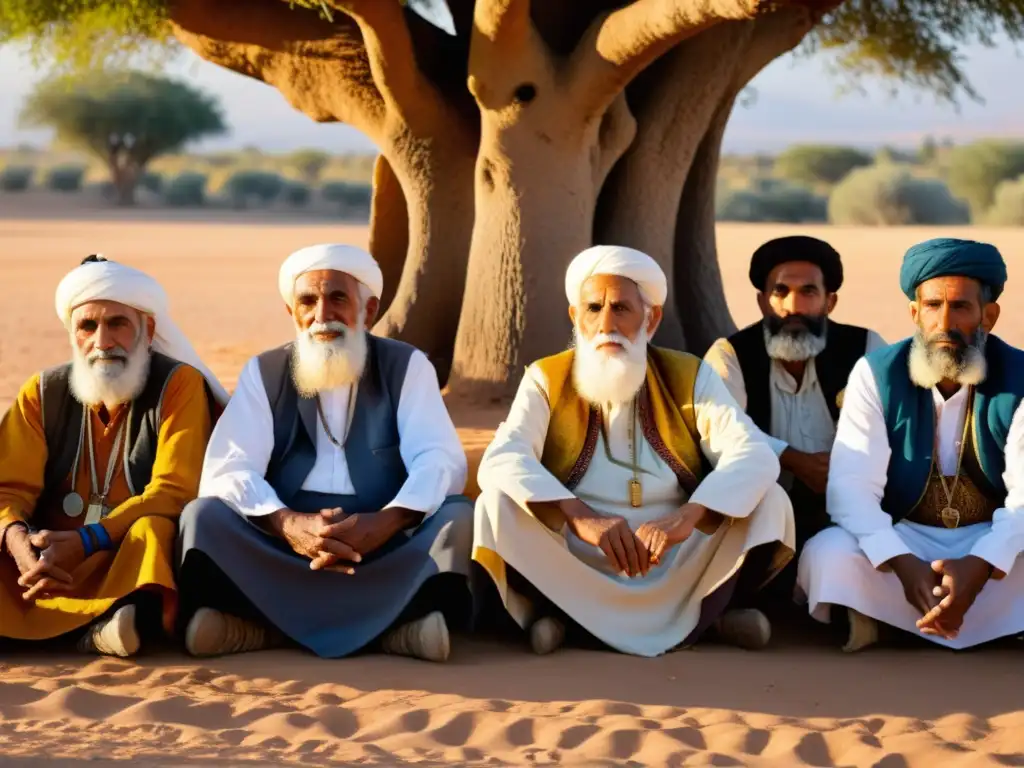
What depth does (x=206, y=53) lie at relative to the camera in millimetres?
11016

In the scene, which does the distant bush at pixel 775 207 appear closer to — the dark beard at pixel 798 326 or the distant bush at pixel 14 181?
the distant bush at pixel 14 181

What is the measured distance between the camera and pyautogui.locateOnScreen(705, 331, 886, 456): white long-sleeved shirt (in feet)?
21.5

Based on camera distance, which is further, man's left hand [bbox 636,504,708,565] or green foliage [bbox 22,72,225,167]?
green foliage [bbox 22,72,225,167]

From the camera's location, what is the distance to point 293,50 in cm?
1070

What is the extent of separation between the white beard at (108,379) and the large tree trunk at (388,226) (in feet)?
19.6

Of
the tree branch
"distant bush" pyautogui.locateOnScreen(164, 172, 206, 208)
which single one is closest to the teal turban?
the tree branch

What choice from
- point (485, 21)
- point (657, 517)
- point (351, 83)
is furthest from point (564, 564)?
point (351, 83)

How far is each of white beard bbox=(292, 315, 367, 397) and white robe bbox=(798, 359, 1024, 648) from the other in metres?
1.76

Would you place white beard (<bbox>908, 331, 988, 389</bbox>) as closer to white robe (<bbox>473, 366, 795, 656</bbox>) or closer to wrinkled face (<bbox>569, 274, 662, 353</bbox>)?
white robe (<bbox>473, 366, 795, 656</bbox>)

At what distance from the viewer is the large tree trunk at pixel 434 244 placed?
10875mm

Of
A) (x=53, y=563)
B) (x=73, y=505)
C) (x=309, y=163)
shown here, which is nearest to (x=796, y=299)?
(x=73, y=505)

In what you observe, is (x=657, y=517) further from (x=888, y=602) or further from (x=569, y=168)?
(x=569, y=168)

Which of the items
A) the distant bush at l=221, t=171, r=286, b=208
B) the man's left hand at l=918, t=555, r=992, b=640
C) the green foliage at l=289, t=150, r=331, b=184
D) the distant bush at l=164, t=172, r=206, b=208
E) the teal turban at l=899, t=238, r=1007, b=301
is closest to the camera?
the man's left hand at l=918, t=555, r=992, b=640

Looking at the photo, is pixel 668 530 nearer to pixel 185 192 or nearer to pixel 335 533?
pixel 335 533
